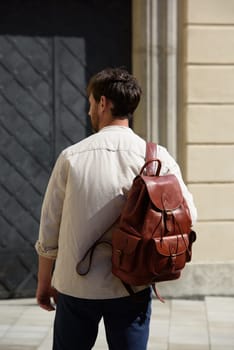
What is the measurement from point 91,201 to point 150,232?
264mm

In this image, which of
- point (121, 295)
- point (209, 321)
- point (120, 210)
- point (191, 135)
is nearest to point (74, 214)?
point (120, 210)

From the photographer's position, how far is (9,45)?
6.25 meters

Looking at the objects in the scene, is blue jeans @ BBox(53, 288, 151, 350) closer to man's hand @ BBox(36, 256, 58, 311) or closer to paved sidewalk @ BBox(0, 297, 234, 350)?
man's hand @ BBox(36, 256, 58, 311)

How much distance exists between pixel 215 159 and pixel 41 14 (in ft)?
6.62

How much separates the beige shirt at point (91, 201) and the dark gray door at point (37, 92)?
3.71 metres

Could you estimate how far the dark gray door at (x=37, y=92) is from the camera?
6254 mm

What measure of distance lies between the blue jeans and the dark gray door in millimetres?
3687

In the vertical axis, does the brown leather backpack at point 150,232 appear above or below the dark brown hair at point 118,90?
below

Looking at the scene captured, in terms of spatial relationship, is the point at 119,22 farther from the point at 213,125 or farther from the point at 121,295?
the point at 121,295

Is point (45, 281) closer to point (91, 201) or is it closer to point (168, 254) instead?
point (91, 201)

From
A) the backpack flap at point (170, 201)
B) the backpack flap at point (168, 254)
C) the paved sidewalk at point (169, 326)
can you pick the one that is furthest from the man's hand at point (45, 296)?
the paved sidewalk at point (169, 326)

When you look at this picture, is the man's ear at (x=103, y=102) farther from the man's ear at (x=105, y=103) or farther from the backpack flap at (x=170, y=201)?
the backpack flap at (x=170, y=201)

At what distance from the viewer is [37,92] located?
20.7 ft

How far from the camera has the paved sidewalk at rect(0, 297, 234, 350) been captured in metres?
4.89
